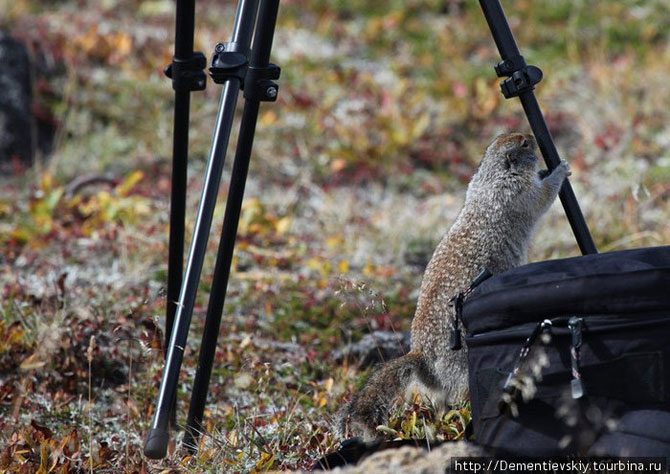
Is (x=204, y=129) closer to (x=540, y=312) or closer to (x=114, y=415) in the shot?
(x=114, y=415)

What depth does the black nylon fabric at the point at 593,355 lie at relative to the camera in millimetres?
2424

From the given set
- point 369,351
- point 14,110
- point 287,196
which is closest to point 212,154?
point 369,351

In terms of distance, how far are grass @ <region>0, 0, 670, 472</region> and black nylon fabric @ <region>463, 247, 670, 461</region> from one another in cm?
68

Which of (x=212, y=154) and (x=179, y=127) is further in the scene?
(x=179, y=127)

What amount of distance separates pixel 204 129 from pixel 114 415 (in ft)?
14.3

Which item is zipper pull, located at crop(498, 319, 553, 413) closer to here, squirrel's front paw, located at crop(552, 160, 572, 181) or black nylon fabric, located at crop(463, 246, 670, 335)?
black nylon fabric, located at crop(463, 246, 670, 335)

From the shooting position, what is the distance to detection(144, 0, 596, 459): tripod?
2602mm

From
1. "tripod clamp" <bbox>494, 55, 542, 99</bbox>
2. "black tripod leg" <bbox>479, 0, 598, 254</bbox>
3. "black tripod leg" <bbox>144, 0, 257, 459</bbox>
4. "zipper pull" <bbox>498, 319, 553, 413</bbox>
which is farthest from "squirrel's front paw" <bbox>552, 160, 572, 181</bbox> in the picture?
"black tripod leg" <bbox>144, 0, 257, 459</bbox>

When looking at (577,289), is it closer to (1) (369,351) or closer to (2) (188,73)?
(2) (188,73)

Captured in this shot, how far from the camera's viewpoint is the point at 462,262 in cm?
348

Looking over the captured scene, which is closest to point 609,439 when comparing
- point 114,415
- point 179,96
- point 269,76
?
point 269,76

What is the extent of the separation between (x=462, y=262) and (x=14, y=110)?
5096mm

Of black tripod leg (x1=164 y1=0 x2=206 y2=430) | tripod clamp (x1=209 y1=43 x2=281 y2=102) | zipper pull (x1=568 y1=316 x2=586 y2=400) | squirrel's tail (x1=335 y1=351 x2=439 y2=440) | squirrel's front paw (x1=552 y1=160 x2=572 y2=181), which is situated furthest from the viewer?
squirrel's front paw (x1=552 y1=160 x2=572 y2=181)

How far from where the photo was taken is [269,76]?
2881 millimetres
